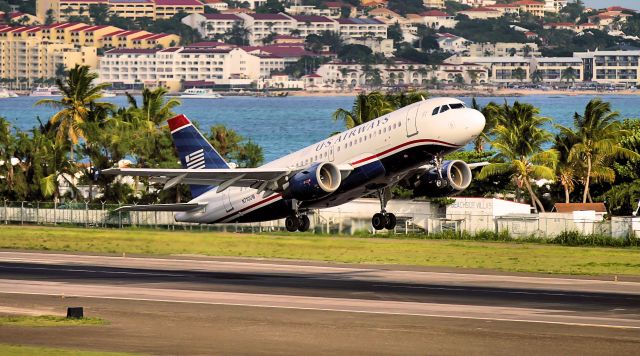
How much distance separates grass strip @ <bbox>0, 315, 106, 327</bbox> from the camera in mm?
59625

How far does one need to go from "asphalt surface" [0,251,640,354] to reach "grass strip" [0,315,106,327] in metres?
1.16

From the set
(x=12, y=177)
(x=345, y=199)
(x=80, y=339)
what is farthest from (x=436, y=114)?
(x=12, y=177)

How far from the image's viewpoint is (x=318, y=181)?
247 feet

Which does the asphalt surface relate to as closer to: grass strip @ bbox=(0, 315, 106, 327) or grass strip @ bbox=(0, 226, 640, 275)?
grass strip @ bbox=(0, 315, 106, 327)

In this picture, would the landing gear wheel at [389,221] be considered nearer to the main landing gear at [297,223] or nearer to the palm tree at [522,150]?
the main landing gear at [297,223]

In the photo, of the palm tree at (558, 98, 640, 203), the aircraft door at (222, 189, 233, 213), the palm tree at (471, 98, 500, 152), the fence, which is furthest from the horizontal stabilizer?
the palm tree at (471, 98, 500, 152)

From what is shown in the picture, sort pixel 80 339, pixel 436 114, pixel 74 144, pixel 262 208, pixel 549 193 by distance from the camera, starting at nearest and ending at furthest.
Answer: pixel 80 339 → pixel 436 114 → pixel 262 208 → pixel 549 193 → pixel 74 144

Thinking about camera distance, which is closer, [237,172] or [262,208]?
Answer: [237,172]

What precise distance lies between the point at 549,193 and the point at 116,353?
8668 cm

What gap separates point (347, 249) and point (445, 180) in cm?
2315

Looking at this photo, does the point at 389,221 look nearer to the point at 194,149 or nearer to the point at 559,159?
the point at 194,149

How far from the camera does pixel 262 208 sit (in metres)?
85.9

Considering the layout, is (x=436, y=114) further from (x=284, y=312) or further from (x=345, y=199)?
(x=284, y=312)

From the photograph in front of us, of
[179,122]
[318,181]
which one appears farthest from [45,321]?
[179,122]
